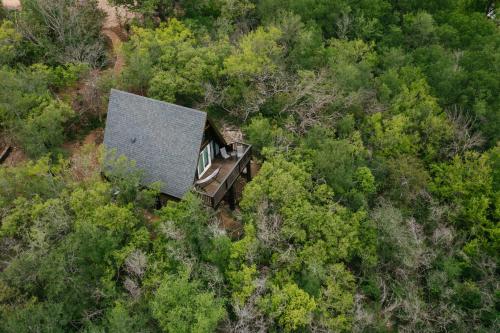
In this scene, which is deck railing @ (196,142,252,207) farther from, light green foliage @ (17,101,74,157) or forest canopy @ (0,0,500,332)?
light green foliage @ (17,101,74,157)

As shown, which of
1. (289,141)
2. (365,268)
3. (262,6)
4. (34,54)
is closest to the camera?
(365,268)

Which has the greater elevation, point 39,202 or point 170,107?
point 170,107

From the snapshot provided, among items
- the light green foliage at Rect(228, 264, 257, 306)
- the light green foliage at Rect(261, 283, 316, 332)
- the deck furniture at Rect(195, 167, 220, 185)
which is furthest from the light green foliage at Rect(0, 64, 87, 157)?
the light green foliage at Rect(261, 283, 316, 332)

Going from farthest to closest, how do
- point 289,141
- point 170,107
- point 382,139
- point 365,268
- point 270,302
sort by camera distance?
point 382,139, point 289,141, point 365,268, point 170,107, point 270,302

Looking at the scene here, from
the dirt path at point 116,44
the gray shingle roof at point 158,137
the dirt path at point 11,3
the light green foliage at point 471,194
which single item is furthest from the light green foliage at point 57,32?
the light green foliage at point 471,194

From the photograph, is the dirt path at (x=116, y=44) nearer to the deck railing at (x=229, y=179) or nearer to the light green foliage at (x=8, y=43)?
the light green foliage at (x=8, y=43)

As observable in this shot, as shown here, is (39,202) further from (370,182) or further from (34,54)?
(370,182)

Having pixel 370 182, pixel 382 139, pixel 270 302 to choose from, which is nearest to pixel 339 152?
pixel 370 182

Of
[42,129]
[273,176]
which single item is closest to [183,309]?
[273,176]
